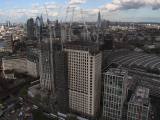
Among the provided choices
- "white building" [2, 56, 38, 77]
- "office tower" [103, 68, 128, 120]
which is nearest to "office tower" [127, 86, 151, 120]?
"office tower" [103, 68, 128, 120]

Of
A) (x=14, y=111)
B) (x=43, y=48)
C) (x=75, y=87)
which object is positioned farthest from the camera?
(x=43, y=48)

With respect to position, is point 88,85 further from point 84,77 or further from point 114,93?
point 114,93

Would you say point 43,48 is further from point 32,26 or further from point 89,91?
point 32,26

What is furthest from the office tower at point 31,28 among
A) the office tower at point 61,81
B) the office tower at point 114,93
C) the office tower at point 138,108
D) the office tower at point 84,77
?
the office tower at point 138,108

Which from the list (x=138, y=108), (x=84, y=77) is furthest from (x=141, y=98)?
(x=84, y=77)

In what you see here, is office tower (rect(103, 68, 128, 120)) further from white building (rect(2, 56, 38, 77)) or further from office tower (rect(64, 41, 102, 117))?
white building (rect(2, 56, 38, 77))

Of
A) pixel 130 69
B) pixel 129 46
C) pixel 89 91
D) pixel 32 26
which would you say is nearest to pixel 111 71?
pixel 89 91

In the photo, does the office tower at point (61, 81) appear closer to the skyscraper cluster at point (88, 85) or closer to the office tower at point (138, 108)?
the skyscraper cluster at point (88, 85)
